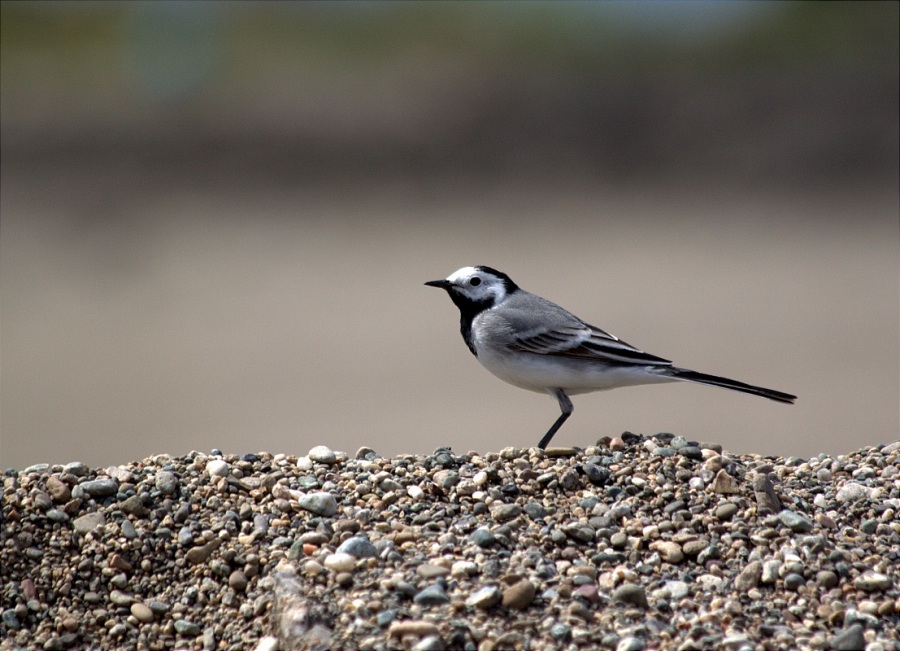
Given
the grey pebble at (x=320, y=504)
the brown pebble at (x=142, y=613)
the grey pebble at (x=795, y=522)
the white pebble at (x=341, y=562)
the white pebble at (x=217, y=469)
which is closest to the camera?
the white pebble at (x=341, y=562)

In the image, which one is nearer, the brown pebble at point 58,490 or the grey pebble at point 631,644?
the grey pebble at point 631,644

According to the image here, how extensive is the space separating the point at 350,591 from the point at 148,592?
1106 mm

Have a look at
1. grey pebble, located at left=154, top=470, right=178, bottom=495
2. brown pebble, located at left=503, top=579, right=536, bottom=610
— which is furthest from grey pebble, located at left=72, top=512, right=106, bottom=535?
brown pebble, located at left=503, top=579, right=536, bottom=610

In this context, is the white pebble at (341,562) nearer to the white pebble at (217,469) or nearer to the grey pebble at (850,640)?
the white pebble at (217,469)

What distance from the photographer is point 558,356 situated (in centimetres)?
756

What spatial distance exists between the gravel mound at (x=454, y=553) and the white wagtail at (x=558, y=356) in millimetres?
1210

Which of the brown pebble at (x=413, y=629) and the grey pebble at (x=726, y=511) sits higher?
the grey pebble at (x=726, y=511)

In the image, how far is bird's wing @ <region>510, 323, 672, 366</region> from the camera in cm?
A: 749

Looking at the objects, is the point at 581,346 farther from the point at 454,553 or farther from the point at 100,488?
the point at 100,488

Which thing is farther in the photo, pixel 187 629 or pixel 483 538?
pixel 483 538

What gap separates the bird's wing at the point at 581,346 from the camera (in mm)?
7488

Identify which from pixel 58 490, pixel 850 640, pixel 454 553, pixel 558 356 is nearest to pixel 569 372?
pixel 558 356

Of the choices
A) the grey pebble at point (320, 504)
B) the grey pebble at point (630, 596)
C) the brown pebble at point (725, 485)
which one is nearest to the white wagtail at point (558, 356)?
the brown pebble at point (725, 485)

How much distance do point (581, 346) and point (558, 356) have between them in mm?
175
